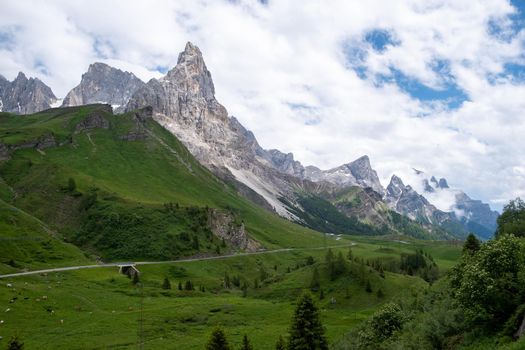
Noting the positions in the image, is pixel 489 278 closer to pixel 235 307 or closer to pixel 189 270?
pixel 235 307

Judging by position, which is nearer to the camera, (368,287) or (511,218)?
(368,287)

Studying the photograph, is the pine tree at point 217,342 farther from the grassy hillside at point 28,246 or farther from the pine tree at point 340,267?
the grassy hillside at point 28,246

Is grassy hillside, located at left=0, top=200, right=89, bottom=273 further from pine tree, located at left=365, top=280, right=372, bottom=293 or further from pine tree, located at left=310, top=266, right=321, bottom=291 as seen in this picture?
pine tree, located at left=365, top=280, right=372, bottom=293

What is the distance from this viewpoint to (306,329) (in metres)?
63.9

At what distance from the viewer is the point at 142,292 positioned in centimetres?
13988

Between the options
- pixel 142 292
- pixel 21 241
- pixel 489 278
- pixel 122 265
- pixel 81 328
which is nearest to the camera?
pixel 489 278

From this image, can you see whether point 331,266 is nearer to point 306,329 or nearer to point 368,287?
point 368,287

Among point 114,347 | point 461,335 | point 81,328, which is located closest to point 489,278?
point 461,335

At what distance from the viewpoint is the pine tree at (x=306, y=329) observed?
6334 centimetres

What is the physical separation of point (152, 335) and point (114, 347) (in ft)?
36.8

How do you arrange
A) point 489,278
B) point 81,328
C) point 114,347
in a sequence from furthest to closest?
point 81,328
point 114,347
point 489,278

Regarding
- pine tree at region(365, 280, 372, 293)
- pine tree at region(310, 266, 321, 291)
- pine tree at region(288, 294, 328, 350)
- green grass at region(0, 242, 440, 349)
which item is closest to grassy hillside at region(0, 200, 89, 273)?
green grass at region(0, 242, 440, 349)

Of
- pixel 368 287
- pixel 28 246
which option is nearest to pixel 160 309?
pixel 368 287

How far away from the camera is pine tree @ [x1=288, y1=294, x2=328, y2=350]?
6334cm
